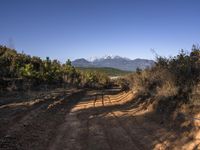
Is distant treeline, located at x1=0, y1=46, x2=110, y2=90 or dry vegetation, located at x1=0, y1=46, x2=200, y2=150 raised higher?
distant treeline, located at x1=0, y1=46, x2=110, y2=90

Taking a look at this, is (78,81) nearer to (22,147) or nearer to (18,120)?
(18,120)

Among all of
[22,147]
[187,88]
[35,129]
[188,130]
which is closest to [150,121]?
[187,88]

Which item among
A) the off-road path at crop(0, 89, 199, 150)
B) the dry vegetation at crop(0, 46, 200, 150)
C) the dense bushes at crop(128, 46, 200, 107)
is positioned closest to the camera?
the off-road path at crop(0, 89, 199, 150)

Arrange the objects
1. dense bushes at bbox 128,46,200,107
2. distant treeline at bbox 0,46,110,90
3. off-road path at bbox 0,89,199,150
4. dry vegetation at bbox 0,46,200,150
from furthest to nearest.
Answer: distant treeline at bbox 0,46,110,90, dense bushes at bbox 128,46,200,107, dry vegetation at bbox 0,46,200,150, off-road path at bbox 0,89,199,150

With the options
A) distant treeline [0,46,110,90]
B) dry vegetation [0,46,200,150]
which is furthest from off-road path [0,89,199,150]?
distant treeline [0,46,110,90]

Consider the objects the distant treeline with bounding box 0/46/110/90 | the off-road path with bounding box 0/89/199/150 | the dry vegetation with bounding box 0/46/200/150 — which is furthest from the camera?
the distant treeline with bounding box 0/46/110/90

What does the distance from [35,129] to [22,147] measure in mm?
2858

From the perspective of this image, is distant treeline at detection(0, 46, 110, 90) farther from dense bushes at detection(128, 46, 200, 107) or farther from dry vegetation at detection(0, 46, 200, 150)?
dense bushes at detection(128, 46, 200, 107)

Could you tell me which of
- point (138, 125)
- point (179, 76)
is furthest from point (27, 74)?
point (138, 125)

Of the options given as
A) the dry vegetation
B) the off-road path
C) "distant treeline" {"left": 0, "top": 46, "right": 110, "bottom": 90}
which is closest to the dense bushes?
the dry vegetation

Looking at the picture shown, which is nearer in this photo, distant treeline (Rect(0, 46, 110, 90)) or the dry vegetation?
the dry vegetation

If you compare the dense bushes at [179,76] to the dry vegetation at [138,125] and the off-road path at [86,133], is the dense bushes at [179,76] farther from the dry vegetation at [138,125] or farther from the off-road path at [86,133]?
the off-road path at [86,133]

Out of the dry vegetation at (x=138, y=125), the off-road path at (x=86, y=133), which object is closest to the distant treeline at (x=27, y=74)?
the dry vegetation at (x=138, y=125)

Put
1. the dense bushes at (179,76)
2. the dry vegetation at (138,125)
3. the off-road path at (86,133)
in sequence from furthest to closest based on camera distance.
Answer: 1. the dense bushes at (179,76)
2. the dry vegetation at (138,125)
3. the off-road path at (86,133)
